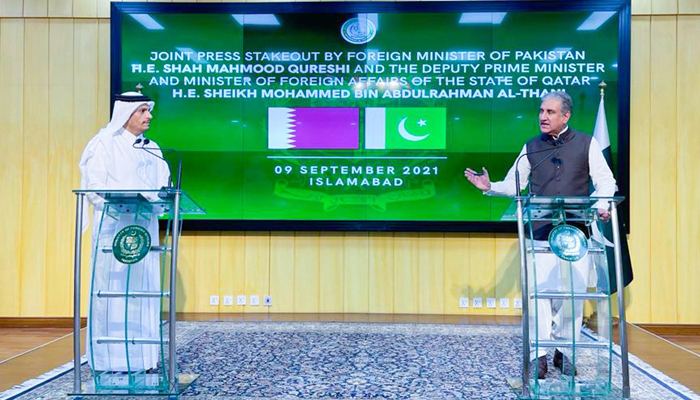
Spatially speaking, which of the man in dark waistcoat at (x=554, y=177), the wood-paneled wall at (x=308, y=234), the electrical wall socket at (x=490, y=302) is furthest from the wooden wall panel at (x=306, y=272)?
the man in dark waistcoat at (x=554, y=177)

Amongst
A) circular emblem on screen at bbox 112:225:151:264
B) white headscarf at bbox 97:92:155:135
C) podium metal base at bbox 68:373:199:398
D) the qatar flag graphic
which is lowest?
podium metal base at bbox 68:373:199:398

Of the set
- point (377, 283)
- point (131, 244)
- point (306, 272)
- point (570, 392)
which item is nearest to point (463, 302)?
point (377, 283)

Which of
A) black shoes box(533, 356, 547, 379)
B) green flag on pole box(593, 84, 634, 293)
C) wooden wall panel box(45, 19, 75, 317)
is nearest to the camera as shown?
black shoes box(533, 356, 547, 379)

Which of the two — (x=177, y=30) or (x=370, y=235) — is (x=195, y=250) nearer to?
(x=370, y=235)

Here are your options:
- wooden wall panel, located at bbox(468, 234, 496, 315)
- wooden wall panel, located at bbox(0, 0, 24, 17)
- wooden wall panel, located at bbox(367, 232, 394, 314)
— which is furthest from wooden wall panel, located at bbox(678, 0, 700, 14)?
wooden wall panel, located at bbox(0, 0, 24, 17)

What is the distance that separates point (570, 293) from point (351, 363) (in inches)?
55.8

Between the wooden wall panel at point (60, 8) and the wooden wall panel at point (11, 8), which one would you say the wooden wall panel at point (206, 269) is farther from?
the wooden wall panel at point (11, 8)

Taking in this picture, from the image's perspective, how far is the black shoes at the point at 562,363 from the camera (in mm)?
3236

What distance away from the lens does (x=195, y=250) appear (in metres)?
5.23

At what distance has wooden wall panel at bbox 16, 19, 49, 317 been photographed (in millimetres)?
5262

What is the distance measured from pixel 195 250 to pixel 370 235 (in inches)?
59.1

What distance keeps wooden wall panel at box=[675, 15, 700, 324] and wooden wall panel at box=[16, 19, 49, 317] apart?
535cm

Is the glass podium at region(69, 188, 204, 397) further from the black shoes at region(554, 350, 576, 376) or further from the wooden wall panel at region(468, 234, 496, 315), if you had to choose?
the wooden wall panel at region(468, 234, 496, 315)

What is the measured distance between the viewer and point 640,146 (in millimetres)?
5082
